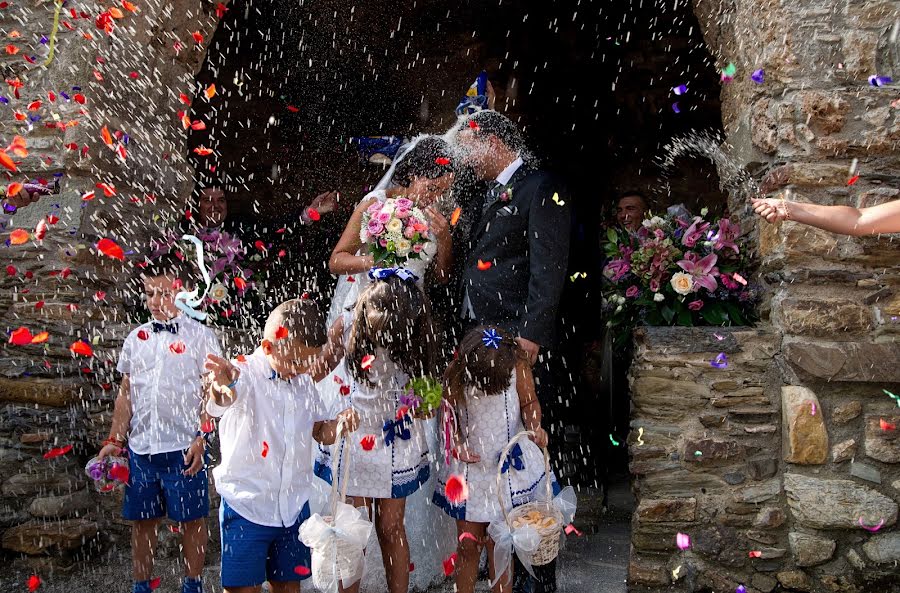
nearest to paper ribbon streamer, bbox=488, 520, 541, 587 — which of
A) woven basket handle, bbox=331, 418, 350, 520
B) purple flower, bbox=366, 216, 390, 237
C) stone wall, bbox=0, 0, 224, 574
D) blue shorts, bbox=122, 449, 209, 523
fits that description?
woven basket handle, bbox=331, 418, 350, 520

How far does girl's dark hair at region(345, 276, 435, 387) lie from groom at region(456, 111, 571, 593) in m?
0.52

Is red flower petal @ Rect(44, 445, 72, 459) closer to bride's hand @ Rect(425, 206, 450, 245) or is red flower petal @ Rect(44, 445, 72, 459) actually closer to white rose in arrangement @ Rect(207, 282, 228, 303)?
white rose in arrangement @ Rect(207, 282, 228, 303)

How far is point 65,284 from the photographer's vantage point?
13.6ft

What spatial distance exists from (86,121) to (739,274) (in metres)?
3.25

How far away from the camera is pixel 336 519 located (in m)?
2.58

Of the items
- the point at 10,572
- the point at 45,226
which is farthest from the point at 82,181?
the point at 10,572

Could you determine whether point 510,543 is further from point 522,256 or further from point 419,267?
point 419,267

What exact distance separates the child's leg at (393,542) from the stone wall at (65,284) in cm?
180

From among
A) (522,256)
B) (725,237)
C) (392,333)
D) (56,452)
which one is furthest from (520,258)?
(56,452)

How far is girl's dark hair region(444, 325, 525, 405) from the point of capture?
308cm

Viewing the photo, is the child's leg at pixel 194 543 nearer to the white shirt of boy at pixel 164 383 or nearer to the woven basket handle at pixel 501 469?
the white shirt of boy at pixel 164 383

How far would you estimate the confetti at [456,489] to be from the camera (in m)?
3.11

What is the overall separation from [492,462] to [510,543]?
0.35m

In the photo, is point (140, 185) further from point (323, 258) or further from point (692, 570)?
point (692, 570)
